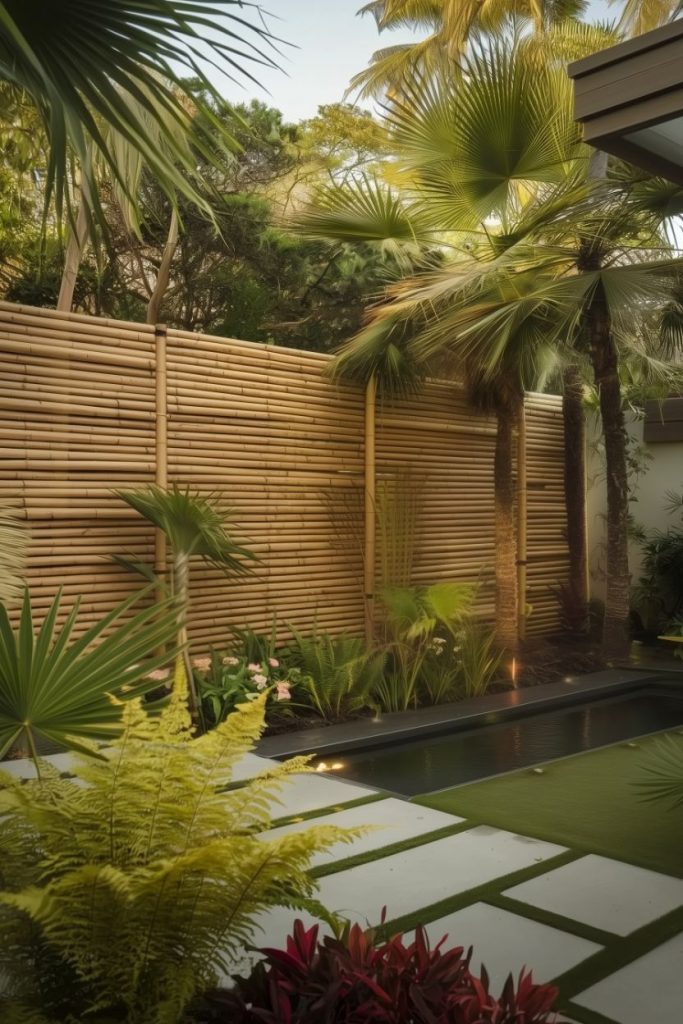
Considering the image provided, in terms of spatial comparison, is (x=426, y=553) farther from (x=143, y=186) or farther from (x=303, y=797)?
(x=143, y=186)

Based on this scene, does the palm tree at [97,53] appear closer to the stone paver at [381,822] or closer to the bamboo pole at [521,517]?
the stone paver at [381,822]

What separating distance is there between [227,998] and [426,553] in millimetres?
6069

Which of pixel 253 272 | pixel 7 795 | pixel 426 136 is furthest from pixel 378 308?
pixel 7 795

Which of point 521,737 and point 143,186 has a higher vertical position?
point 143,186

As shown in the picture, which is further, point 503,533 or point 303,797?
point 503,533

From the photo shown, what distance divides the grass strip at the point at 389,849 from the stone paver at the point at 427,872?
2 cm

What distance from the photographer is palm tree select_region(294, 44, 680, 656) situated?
18.4ft

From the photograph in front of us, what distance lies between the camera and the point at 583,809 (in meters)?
3.97

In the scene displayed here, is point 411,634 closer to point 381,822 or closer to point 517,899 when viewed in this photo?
point 381,822

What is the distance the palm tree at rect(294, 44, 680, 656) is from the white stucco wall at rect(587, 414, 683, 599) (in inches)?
96.6

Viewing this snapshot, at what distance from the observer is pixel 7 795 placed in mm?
1586

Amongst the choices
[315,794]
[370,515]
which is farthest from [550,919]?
[370,515]

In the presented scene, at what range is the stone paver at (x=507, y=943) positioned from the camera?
243 centimetres

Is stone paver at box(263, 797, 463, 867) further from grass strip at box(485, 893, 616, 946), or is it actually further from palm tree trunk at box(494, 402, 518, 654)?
palm tree trunk at box(494, 402, 518, 654)
